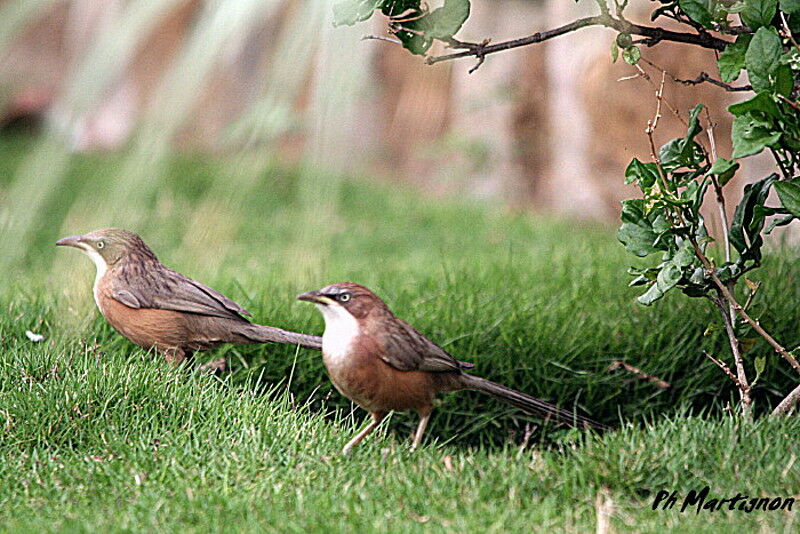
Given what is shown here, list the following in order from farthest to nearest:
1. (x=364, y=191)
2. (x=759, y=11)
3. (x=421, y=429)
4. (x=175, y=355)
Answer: (x=364, y=191) < (x=175, y=355) < (x=421, y=429) < (x=759, y=11)

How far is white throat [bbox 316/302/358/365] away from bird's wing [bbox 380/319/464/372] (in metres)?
0.11

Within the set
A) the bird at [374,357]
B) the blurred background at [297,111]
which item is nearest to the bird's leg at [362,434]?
the bird at [374,357]

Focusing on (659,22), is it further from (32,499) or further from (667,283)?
(32,499)

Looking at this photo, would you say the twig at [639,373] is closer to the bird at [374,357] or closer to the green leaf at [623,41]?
the bird at [374,357]

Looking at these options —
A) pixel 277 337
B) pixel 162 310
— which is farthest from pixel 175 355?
pixel 277 337

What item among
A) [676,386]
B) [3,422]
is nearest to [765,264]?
[676,386]

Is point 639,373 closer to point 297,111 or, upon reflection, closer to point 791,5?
point 791,5

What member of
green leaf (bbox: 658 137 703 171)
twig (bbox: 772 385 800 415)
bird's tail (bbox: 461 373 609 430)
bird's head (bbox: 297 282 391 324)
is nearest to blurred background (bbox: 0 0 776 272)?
green leaf (bbox: 658 137 703 171)

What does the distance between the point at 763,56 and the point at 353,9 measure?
3.60 feet

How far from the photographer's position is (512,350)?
391 centimetres

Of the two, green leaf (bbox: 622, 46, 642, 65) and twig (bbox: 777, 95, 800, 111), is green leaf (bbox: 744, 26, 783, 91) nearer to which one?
twig (bbox: 777, 95, 800, 111)

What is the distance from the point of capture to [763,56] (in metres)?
2.51

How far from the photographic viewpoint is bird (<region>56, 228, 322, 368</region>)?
10.9 ft

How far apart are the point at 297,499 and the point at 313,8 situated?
1604mm
